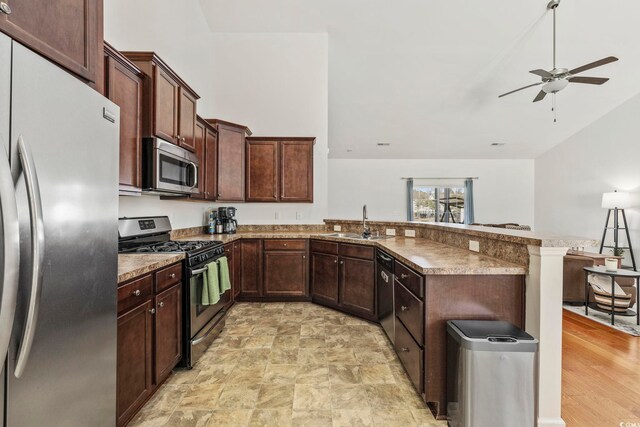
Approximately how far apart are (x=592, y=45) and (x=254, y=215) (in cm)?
564

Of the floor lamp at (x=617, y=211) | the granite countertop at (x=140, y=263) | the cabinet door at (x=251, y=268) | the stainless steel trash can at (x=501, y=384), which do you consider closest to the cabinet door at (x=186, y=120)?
the granite countertop at (x=140, y=263)

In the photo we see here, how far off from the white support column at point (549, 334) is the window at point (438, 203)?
253 inches

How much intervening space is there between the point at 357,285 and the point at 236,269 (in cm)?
149

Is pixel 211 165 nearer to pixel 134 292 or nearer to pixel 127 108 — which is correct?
pixel 127 108

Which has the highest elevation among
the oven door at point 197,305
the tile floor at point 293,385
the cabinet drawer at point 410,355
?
the oven door at point 197,305

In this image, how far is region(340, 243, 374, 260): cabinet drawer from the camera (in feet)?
9.95

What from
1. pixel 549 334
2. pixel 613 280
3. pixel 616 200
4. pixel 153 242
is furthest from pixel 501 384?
pixel 616 200

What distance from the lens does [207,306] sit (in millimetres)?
2449

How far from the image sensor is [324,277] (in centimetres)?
357

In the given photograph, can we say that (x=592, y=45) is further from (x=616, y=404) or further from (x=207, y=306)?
(x=207, y=306)

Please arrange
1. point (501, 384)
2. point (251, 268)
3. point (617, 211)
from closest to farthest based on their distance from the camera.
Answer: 1. point (501, 384)
2. point (251, 268)
3. point (617, 211)

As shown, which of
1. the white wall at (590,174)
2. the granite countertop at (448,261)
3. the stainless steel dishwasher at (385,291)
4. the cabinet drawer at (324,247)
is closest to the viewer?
the granite countertop at (448,261)

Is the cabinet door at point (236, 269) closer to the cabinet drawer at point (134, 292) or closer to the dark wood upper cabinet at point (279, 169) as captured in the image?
the dark wood upper cabinet at point (279, 169)

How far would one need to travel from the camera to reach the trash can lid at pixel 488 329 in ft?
4.84
